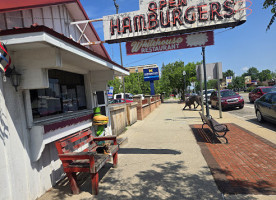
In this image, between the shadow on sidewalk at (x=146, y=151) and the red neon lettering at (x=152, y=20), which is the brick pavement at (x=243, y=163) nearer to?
the shadow on sidewalk at (x=146, y=151)

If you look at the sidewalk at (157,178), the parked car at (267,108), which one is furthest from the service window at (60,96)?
the parked car at (267,108)

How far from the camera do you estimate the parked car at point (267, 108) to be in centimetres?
767

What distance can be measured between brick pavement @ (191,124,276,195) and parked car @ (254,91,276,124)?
1.89 metres

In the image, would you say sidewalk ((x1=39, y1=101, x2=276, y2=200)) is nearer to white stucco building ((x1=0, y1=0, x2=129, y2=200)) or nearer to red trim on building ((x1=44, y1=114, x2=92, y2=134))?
white stucco building ((x1=0, y1=0, x2=129, y2=200))

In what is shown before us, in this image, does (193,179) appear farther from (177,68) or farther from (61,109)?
(177,68)

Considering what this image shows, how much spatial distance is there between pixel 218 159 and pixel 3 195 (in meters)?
4.23

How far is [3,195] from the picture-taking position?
2.71m


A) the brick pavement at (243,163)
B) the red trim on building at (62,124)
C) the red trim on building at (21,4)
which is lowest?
the brick pavement at (243,163)

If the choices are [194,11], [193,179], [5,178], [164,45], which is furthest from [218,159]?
[5,178]

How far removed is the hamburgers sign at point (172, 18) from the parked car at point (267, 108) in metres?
4.45

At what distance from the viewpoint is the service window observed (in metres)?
3.83

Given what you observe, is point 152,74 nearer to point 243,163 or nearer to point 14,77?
point 243,163

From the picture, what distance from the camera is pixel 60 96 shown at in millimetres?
4660

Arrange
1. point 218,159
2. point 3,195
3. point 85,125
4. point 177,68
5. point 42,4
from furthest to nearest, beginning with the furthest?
1. point 177,68
2. point 85,125
3. point 218,159
4. point 42,4
5. point 3,195
